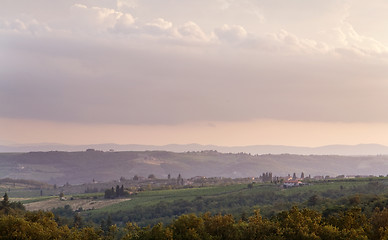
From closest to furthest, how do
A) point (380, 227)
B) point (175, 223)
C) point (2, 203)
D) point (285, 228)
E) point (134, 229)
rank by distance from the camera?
point (380, 227)
point (285, 228)
point (175, 223)
point (134, 229)
point (2, 203)

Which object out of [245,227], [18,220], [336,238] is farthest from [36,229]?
[336,238]

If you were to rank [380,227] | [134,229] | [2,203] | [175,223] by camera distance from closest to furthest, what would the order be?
1. [380,227]
2. [175,223]
3. [134,229]
4. [2,203]

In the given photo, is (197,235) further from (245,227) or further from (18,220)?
(18,220)

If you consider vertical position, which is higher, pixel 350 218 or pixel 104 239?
pixel 350 218

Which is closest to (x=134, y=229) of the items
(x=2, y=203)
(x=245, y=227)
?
(x=245, y=227)

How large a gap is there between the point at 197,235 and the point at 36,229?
32.4 meters

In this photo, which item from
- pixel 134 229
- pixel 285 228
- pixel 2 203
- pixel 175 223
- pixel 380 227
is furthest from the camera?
pixel 2 203

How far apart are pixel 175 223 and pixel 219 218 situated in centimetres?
833

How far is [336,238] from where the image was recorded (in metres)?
76.4

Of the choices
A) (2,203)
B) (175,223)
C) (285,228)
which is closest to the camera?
(285,228)

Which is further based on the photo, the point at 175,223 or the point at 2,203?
the point at 2,203

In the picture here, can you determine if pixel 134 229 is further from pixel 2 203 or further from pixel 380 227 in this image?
pixel 2 203

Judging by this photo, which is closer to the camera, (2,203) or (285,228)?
(285,228)

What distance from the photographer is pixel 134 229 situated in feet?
335
